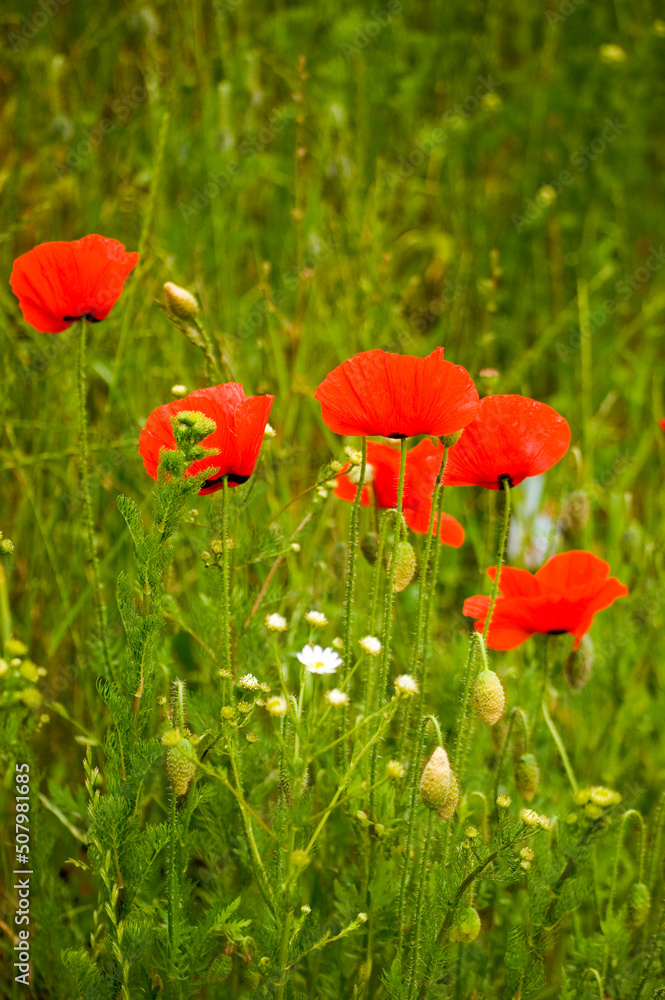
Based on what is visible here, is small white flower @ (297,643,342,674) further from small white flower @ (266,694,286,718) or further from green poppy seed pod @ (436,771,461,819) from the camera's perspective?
green poppy seed pod @ (436,771,461,819)

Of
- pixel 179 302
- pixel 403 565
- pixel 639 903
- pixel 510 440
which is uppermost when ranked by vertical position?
pixel 179 302

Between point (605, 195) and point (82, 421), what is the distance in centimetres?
250

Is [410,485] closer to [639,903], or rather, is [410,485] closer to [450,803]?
[450,803]

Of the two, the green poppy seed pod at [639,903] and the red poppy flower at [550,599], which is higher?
the red poppy flower at [550,599]

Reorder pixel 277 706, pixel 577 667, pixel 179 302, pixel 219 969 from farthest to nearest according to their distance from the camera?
pixel 577 667, pixel 179 302, pixel 219 969, pixel 277 706

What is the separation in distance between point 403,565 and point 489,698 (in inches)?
6.7

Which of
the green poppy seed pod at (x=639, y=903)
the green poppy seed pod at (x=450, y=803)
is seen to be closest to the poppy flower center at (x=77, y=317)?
the green poppy seed pod at (x=450, y=803)

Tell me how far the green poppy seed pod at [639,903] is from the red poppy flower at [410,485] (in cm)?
46

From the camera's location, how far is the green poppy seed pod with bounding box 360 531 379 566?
1179 mm

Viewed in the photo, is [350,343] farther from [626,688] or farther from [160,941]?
[160,941]

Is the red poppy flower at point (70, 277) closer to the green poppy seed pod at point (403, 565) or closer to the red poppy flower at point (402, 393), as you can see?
the red poppy flower at point (402, 393)

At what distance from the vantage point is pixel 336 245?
2152 millimetres

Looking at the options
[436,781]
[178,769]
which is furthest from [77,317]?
[436,781]

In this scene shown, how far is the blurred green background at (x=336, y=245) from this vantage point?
1681 millimetres
